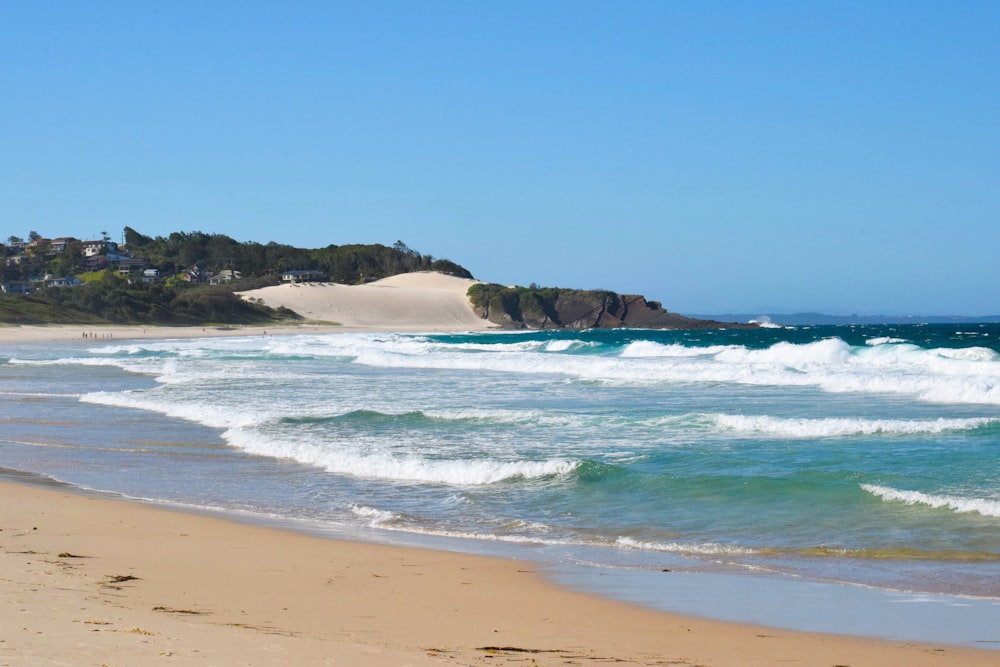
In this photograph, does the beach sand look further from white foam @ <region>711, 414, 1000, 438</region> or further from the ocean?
white foam @ <region>711, 414, 1000, 438</region>

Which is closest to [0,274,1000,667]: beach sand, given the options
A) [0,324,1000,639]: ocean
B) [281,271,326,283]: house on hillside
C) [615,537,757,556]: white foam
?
[0,324,1000,639]: ocean

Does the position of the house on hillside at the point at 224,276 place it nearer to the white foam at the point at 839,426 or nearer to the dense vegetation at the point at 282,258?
the dense vegetation at the point at 282,258

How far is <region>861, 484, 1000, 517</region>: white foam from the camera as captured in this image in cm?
941

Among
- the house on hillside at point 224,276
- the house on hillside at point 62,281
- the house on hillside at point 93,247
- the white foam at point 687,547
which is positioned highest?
the house on hillside at point 93,247

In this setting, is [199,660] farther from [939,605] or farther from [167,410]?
[167,410]

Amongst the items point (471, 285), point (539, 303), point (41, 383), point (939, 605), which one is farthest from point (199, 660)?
point (471, 285)

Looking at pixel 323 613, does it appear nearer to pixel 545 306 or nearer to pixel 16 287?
pixel 545 306

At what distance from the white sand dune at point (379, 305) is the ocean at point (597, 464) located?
268ft

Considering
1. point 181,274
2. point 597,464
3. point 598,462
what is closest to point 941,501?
point 597,464

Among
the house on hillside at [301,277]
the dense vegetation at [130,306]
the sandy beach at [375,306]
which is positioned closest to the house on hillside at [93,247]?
the house on hillside at [301,277]

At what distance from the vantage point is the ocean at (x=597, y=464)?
8430 mm

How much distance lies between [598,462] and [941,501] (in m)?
3.95

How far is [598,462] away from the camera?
39.7 ft

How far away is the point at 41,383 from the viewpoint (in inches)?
1090
